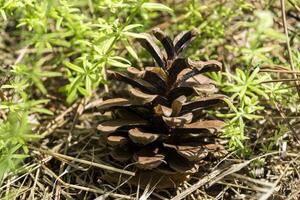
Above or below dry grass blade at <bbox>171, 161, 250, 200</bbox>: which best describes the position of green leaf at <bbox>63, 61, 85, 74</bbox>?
above

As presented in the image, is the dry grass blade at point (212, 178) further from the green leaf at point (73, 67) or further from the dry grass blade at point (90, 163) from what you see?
the green leaf at point (73, 67)

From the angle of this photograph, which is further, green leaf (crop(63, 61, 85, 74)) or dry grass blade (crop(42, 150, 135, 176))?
green leaf (crop(63, 61, 85, 74))

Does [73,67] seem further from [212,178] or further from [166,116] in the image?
[212,178]

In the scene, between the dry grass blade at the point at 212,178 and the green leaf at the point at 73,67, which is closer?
the dry grass blade at the point at 212,178

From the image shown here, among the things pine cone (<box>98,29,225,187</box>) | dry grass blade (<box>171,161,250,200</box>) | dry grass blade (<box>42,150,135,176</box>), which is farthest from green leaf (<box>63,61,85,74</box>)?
dry grass blade (<box>171,161,250,200</box>)

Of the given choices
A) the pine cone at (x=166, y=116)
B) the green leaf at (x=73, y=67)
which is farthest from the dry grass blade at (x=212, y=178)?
the green leaf at (x=73, y=67)

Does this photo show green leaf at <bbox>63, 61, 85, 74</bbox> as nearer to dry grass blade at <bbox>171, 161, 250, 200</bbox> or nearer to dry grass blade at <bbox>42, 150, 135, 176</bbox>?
dry grass blade at <bbox>42, 150, 135, 176</bbox>

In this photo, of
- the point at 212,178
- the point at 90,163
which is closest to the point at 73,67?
the point at 90,163

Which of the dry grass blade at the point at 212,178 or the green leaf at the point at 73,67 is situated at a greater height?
the green leaf at the point at 73,67

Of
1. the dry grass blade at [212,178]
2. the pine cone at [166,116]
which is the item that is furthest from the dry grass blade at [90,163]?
the dry grass blade at [212,178]
